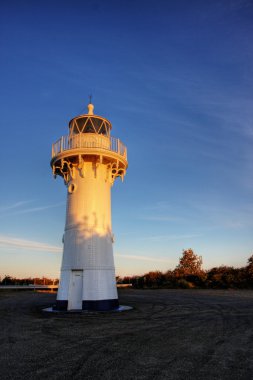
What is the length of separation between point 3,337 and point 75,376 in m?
4.88

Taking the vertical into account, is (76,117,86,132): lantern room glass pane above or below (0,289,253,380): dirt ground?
above

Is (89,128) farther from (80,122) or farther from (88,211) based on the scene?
(88,211)

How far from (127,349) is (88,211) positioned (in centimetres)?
1035

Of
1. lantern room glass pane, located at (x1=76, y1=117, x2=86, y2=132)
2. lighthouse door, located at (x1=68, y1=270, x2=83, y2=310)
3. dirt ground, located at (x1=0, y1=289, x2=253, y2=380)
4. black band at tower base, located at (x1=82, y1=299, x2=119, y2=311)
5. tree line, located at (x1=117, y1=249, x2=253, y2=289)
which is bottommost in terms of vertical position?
dirt ground, located at (x1=0, y1=289, x2=253, y2=380)

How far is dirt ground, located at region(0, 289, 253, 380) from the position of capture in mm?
6438

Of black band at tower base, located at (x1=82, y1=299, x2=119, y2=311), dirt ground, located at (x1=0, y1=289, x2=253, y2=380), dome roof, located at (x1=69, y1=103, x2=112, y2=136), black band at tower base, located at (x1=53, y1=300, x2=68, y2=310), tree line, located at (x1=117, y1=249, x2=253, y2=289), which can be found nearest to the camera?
dirt ground, located at (x1=0, y1=289, x2=253, y2=380)

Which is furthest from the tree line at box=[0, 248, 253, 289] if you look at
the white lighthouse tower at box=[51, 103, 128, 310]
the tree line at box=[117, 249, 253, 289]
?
the white lighthouse tower at box=[51, 103, 128, 310]

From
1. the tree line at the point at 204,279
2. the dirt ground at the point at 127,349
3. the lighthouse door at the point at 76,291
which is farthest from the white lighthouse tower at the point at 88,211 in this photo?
the tree line at the point at 204,279

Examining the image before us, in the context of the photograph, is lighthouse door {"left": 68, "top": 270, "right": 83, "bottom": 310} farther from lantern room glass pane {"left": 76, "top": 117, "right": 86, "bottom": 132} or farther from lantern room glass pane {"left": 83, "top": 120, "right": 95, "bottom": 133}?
lantern room glass pane {"left": 76, "top": 117, "right": 86, "bottom": 132}

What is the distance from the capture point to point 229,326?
11.9 metres

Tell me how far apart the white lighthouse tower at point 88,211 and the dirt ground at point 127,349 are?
10.9 feet

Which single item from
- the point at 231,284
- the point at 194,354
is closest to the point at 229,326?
the point at 194,354

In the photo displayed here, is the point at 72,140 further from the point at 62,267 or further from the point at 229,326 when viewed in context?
the point at 229,326

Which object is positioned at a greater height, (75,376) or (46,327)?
(46,327)
